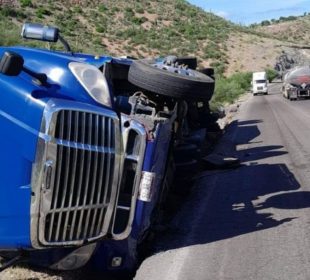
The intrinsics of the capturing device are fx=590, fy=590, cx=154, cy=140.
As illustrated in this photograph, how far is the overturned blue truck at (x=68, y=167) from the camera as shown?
3896 mm

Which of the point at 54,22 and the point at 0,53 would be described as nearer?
the point at 0,53

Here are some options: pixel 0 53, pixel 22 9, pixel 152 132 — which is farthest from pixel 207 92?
pixel 22 9

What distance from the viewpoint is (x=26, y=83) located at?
13.5 feet

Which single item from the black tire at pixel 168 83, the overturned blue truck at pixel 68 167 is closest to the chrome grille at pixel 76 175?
the overturned blue truck at pixel 68 167

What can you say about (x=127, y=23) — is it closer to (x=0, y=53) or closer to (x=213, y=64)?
(x=213, y=64)

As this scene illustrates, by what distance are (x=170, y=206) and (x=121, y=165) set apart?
369 cm

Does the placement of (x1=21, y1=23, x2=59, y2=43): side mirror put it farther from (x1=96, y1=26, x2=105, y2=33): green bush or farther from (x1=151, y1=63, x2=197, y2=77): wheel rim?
(x1=96, y1=26, x2=105, y2=33): green bush

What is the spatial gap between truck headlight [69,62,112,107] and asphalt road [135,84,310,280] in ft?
5.50

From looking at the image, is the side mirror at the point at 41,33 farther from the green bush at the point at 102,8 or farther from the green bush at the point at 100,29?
the green bush at the point at 102,8

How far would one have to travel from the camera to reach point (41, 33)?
5.82 metres

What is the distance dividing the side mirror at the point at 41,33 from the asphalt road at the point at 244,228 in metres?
2.36

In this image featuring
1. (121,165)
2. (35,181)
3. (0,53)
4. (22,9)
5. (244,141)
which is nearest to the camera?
(35,181)

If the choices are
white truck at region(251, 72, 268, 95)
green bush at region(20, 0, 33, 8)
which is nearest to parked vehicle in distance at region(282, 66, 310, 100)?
white truck at region(251, 72, 268, 95)

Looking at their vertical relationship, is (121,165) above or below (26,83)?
below
